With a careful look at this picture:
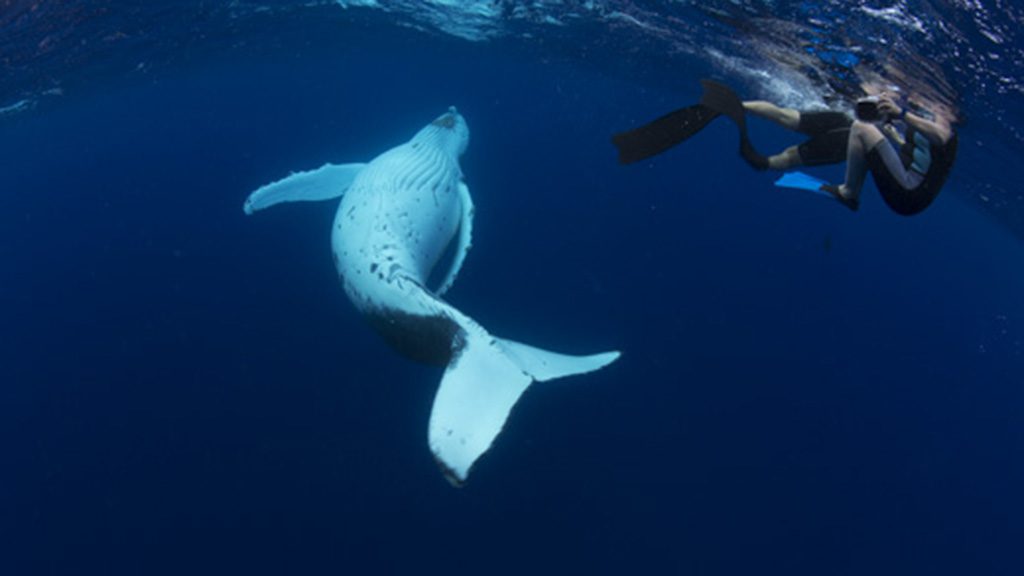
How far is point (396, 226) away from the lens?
8.20 meters

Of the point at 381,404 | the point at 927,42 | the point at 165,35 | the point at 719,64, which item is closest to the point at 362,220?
the point at 381,404

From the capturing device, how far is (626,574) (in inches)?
428

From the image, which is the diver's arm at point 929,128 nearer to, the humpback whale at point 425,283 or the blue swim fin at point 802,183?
the blue swim fin at point 802,183

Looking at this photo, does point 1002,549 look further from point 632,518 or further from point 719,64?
point 719,64

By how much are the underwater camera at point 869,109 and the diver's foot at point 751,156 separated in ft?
3.36

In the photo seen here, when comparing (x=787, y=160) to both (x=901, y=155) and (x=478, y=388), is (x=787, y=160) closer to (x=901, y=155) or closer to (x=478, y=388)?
(x=901, y=155)

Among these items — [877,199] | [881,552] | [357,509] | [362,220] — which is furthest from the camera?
[877,199]

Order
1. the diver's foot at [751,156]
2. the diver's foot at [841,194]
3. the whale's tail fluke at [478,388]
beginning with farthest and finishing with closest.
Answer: the diver's foot at [751,156] → the diver's foot at [841,194] → the whale's tail fluke at [478,388]

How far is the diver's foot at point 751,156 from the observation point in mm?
6113

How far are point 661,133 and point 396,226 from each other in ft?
13.4

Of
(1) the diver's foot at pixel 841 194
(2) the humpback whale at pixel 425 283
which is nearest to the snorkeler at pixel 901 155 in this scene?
(1) the diver's foot at pixel 841 194

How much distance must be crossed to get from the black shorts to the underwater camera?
2.25ft

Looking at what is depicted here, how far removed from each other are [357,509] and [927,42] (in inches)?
592

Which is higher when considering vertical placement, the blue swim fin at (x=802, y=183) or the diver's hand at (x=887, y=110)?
the diver's hand at (x=887, y=110)
